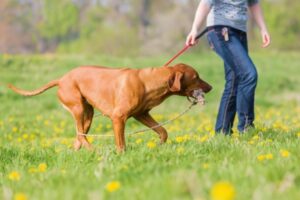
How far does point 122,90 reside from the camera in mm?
5020

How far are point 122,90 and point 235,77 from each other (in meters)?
1.43

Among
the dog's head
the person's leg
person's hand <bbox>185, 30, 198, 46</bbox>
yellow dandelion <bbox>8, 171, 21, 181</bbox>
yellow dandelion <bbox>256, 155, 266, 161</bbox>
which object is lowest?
the person's leg

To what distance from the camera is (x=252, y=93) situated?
5684 mm

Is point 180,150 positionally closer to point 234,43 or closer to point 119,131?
point 119,131

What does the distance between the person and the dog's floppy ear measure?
1.65 ft

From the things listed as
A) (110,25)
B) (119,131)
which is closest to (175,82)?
(119,131)

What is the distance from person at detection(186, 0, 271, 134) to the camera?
5598mm

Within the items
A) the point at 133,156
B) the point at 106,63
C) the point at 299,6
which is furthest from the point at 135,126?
the point at 299,6

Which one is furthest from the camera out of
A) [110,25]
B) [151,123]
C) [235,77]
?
[110,25]

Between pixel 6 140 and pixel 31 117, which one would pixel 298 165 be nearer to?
pixel 6 140

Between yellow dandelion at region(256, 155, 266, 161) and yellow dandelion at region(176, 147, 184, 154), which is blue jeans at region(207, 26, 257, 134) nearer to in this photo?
yellow dandelion at region(176, 147, 184, 154)

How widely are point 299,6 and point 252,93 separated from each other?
42.9 meters

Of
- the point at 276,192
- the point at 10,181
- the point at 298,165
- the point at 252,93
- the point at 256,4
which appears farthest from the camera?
the point at 256,4

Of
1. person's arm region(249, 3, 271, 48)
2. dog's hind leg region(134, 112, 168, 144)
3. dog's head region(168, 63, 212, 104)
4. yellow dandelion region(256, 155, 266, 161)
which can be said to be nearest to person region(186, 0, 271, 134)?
person's arm region(249, 3, 271, 48)
